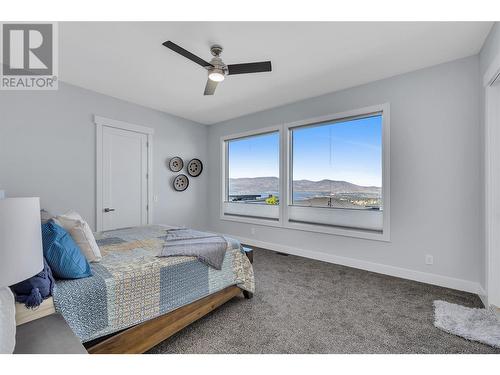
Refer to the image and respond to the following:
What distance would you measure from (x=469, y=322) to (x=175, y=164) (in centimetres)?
463

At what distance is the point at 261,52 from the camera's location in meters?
2.54

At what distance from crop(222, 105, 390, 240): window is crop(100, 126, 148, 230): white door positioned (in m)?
1.77

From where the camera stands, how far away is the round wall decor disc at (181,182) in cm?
474

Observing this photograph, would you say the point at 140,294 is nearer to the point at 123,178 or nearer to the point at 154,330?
the point at 154,330

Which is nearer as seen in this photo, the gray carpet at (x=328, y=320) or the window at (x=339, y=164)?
the gray carpet at (x=328, y=320)

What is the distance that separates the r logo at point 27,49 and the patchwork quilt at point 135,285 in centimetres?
210

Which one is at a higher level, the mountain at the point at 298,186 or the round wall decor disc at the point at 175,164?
A: the round wall decor disc at the point at 175,164

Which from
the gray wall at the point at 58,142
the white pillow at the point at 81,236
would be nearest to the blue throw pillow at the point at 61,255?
the white pillow at the point at 81,236

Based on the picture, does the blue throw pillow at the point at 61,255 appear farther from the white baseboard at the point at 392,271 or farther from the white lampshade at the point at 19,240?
the white baseboard at the point at 392,271

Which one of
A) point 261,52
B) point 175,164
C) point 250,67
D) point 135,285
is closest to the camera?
point 135,285

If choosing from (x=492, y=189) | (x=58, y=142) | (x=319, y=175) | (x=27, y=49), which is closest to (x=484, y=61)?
(x=492, y=189)

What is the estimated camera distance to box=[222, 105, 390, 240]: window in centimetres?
335
